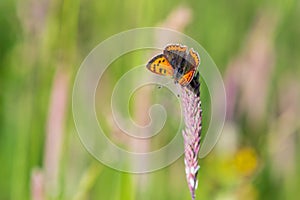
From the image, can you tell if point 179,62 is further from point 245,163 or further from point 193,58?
point 245,163

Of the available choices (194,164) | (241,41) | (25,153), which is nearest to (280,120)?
(241,41)

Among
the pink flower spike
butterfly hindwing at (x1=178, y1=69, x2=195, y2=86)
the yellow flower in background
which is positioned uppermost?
the yellow flower in background

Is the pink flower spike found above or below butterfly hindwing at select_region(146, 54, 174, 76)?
below

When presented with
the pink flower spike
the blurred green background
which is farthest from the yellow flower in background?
the pink flower spike

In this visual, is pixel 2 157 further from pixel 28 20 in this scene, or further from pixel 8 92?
pixel 28 20

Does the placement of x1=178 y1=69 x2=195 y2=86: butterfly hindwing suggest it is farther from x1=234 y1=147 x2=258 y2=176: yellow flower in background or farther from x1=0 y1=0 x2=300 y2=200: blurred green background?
x1=234 y1=147 x2=258 y2=176: yellow flower in background

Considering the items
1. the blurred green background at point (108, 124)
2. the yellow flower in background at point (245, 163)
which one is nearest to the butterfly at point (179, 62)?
the blurred green background at point (108, 124)
